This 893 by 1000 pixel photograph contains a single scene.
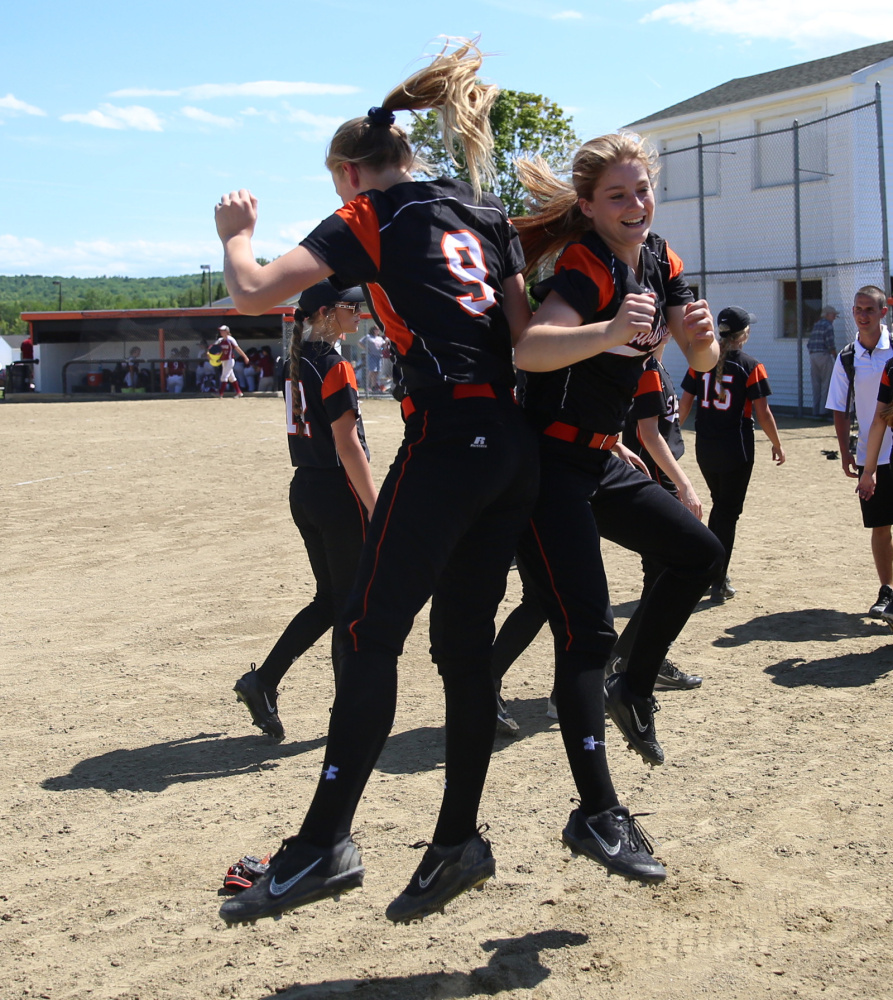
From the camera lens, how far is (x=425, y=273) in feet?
9.20

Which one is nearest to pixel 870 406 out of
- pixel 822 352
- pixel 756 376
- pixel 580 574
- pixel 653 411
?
pixel 756 376

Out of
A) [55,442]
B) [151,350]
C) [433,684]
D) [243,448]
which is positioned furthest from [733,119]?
[433,684]

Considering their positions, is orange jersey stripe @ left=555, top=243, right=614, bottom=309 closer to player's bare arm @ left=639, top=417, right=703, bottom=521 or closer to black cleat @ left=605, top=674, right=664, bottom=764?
black cleat @ left=605, top=674, right=664, bottom=764

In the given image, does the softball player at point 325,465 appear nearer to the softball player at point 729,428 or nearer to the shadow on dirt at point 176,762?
the shadow on dirt at point 176,762

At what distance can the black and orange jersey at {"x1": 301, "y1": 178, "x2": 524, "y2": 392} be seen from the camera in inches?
108

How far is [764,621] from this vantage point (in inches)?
266

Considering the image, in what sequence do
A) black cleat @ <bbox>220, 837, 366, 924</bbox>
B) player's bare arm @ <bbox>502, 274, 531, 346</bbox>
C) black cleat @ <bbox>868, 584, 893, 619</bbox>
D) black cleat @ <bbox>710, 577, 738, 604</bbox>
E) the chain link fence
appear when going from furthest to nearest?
the chain link fence
black cleat @ <bbox>710, 577, 738, 604</bbox>
black cleat @ <bbox>868, 584, 893, 619</bbox>
player's bare arm @ <bbox>502, 274, 531, 346</bbox>
black cleat @ <bbox>220, 837, 366, 924</bbox>

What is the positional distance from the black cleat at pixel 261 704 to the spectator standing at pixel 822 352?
666 inches

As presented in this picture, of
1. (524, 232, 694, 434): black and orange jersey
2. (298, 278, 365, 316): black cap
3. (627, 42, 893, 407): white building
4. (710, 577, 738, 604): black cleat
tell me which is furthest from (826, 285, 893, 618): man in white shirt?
(627, 42, 893, 407): white building

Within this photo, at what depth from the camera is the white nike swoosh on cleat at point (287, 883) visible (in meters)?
2.61

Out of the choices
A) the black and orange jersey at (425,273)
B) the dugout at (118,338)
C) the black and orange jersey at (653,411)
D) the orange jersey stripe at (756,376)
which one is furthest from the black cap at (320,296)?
the dugout at (118,338)

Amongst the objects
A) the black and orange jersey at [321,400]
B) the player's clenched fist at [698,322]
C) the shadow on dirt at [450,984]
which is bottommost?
the shadow on dirt at [450,984]

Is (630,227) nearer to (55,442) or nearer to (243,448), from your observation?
(243,448)

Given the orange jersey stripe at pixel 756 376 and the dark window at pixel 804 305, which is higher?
the dark window at pixel 804 305
